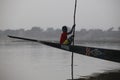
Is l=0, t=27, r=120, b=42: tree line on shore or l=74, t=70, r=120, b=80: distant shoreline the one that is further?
l=0, t=27, r=120, b=42: tree line on shore

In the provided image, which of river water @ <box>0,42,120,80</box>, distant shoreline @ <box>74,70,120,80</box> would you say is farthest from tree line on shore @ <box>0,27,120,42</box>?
distant shoreline @ <box>74,70,120,80</box>

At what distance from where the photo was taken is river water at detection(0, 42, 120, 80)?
1941mm

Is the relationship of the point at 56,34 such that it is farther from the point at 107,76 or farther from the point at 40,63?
the point at 107,76

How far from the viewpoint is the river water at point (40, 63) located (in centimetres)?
194

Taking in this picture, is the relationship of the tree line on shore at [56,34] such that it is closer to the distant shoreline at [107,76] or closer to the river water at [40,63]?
the river water at [40,63]

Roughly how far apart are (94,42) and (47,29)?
0.37 m

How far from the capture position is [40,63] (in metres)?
2.13

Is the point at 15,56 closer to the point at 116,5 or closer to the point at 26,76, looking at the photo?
the point at 26,76

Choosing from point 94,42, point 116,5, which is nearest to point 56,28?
point 94,42

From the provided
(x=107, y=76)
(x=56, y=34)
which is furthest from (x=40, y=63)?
(x=107, y=76)

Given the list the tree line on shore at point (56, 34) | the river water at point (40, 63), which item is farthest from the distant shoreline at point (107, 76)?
the tree line on shore at point (56, 34)

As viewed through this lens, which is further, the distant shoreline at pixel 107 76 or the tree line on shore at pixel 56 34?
the tree line on shore at pixel 56 34

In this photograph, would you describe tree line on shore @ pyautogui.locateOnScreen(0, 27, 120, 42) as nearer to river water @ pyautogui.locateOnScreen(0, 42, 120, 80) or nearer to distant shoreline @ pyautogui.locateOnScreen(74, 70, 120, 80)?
river water @ pyautogui.locateOnScreen(0, 42, 120, 80)

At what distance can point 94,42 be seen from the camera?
6.94 ft
